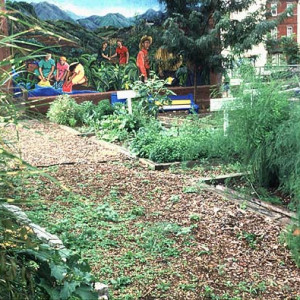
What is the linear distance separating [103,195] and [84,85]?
1068 cm

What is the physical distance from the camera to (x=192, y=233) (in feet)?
14.8

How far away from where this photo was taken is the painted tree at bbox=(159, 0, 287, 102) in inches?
549

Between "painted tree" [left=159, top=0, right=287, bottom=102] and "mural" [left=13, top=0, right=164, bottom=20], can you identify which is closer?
"painted tree" [left=159, top=0, right=287, bottom=102]

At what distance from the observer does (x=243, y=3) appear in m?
14.9

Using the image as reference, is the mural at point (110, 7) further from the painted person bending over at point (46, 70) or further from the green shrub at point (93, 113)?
the green shrub at point (93, 113)

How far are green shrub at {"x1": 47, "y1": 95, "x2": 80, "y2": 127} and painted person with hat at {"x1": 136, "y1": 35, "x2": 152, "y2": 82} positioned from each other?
441 centimetres

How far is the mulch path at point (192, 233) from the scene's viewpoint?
3.46m

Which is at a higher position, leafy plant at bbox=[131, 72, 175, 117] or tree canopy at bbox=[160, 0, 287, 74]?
tree canopy at bbox=[160, 0, 287, 74]

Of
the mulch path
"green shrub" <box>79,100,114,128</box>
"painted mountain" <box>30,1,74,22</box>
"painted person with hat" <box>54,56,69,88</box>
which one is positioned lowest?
the mulch path

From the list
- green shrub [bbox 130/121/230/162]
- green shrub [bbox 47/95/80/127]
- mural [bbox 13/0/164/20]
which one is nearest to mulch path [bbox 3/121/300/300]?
green shrub [bbox 130/121/230/162]

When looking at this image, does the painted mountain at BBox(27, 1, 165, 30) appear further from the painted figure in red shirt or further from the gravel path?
the gravel path

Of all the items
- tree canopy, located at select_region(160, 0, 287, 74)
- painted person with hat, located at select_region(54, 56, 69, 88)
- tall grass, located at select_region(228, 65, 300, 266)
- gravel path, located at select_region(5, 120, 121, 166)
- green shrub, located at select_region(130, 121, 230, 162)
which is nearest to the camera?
tall grass, located at select_region(228, 65, 300, 266)

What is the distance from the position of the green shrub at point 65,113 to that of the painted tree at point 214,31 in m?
3.55

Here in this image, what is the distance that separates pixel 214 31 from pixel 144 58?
10.3 ft
